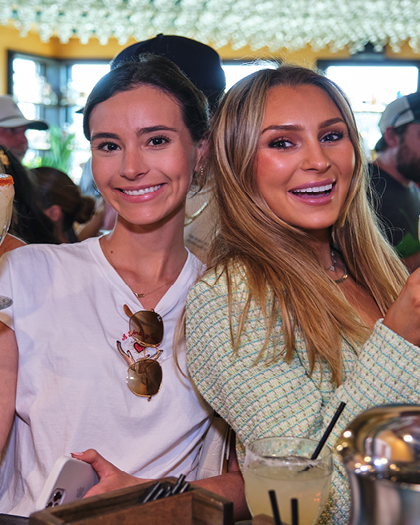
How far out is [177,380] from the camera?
1.47m

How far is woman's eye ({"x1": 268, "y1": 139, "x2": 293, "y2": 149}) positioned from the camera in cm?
142

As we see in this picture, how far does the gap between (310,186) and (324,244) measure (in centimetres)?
34

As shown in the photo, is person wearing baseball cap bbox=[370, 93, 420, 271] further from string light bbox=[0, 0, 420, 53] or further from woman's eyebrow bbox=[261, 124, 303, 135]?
string light bbox=[0, 0, 420, 53]

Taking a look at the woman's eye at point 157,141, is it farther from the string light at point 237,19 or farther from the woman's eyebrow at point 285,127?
the string light at point 237,19

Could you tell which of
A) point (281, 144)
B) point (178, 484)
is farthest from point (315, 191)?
point (178, 484)

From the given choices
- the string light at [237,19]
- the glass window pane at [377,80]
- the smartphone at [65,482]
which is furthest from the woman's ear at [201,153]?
the glass window pane at [377,80]

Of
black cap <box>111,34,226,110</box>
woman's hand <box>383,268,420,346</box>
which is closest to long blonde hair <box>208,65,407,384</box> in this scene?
woman's hand <box>383,268,420,346</box>

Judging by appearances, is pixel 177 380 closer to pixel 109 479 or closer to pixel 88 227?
pixel 109 479

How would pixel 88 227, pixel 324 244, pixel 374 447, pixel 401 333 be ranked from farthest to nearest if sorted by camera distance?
pixel 88 227
pixel 324 244
pixel 401 333
pixel 374 447

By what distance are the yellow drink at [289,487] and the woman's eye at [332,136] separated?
854 millimetres

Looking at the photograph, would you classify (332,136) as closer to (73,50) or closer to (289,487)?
(289,487)

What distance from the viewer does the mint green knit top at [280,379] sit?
1.09m

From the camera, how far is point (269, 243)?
142 cm

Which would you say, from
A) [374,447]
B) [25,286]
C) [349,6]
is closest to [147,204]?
[25,286]
